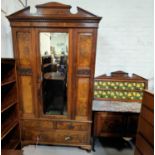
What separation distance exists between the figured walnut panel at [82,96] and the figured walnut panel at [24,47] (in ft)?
2.44

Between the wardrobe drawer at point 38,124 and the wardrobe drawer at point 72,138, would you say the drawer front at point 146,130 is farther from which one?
the wardrobe drawer at point 38,124

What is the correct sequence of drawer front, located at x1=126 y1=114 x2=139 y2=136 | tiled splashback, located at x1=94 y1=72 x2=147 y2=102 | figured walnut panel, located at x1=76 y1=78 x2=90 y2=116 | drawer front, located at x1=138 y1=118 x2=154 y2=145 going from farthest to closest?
1. tiled splashback, located at x1=94 y1=72 x2=147 y2=102
2. drawer front, located at x1=126 y1=114 x2=139 y2=136
3. figured walnut panel, located at x1=76 y1=78 x2=90 y2=116
4. drawer front, located at x1=138 y1=118 x2=154 y2=145

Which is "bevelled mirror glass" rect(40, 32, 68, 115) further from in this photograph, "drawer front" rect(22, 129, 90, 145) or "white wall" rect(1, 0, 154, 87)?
"white wall" rect(1, 0, 154, 87)

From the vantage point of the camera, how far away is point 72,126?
6.82 feet


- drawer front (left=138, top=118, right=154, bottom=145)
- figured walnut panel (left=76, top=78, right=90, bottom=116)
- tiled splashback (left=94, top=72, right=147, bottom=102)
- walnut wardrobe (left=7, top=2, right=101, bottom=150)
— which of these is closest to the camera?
drawer front (left=138, top=118, right=154, bottom=145)

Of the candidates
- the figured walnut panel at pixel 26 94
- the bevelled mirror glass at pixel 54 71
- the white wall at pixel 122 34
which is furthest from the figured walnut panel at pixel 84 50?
the figured walnut panel at pixel 26 94

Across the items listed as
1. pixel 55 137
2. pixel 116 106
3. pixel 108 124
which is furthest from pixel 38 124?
pixel 116 106

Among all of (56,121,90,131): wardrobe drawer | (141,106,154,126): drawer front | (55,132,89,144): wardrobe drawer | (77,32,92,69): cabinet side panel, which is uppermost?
(77,32,92,69): cabinet side panel

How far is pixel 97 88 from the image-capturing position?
2453 mm

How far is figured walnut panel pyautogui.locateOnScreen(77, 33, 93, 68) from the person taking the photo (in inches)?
70.6

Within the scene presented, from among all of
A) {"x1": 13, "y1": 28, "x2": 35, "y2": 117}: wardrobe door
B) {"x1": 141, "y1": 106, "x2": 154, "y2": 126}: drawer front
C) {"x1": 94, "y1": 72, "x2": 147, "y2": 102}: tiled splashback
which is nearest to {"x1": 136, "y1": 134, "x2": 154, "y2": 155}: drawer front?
{"x1": 141, "y1": 106, "x2": 154, "y2": 126}: drawer front

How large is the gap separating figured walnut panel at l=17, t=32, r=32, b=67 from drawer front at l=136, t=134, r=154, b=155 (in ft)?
5.10

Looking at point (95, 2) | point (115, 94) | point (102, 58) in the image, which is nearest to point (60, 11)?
point (95, 2)

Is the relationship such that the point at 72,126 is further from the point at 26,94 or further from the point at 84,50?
the point at 84,50
